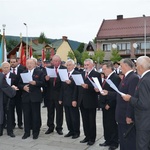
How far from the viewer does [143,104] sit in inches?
167

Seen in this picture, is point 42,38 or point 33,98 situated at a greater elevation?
point 42,38

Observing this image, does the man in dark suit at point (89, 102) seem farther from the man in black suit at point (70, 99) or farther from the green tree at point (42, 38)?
the green tree at point (42, 38)

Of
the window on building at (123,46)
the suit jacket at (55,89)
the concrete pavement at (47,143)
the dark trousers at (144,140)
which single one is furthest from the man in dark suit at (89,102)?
the window on building at (123,46)

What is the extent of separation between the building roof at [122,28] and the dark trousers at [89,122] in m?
41.8

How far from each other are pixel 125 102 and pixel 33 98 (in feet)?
9.25

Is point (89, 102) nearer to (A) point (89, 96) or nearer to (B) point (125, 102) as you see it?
(A) point (89, 96)

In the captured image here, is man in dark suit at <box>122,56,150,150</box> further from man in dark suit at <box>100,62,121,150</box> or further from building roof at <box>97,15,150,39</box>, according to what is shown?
building roof at <box>97,15,150,39</box>

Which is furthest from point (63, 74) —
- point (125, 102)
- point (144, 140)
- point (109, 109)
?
point (144, 140)

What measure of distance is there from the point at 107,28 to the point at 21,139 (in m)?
45.3

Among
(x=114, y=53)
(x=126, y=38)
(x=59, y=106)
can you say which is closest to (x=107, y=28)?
(x=126, y=38)

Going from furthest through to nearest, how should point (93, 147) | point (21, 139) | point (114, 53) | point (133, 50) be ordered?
point (133, 50), point (114, 53), point (21, 139), point (93, 147)

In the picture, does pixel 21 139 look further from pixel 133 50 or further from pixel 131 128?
pixel 133 50

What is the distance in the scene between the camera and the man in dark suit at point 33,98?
22.9 ft

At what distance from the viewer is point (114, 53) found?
4359cm
